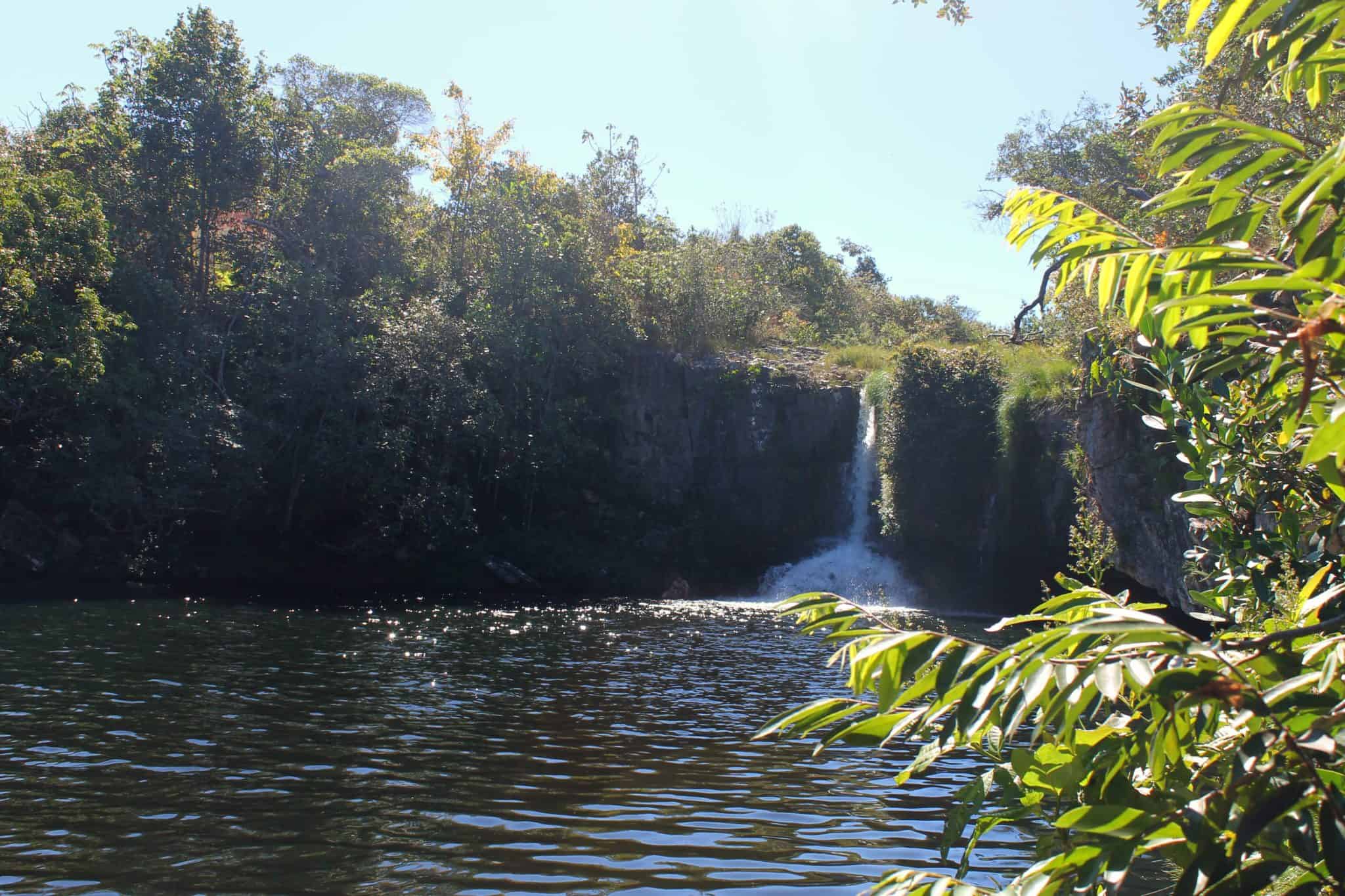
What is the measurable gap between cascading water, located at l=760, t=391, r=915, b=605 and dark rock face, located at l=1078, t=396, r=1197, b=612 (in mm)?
7250

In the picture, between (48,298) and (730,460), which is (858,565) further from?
(48,298)

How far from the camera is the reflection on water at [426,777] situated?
5559 mm

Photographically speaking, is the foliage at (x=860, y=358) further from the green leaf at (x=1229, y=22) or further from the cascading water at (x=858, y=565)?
the green leaf at (x=1229, y=22)

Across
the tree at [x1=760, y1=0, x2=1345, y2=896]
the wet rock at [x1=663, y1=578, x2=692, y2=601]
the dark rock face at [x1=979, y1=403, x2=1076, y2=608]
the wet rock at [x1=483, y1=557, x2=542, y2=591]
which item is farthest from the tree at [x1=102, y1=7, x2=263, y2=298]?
the tree at [x1=760, y1=0, x2=1345, y2=896]

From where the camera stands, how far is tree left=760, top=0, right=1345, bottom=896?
4.97ft

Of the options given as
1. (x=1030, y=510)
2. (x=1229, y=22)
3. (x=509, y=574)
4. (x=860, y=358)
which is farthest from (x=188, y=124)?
(x=1229, y=22)

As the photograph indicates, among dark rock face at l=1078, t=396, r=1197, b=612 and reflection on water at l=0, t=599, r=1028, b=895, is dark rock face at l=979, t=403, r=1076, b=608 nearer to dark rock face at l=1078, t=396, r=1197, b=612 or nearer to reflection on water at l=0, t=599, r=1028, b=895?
dark rock face at l=1078, t=396, r=1197, b=612

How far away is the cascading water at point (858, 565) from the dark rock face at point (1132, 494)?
23.8 feet

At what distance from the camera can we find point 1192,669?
161 cm

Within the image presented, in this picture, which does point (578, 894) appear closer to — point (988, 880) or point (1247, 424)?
point (988, 880)

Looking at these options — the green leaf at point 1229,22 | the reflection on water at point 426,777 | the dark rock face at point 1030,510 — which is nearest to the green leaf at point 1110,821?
the green leaf at point 1229,22

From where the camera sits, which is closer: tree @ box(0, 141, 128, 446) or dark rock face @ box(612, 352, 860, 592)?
tree @ box(0, 141, 128, 446)

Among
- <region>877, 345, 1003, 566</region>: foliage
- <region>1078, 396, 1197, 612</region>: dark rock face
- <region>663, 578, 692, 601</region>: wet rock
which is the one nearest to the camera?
<region>1078, 396, 1197, 612</region>: dark rock face

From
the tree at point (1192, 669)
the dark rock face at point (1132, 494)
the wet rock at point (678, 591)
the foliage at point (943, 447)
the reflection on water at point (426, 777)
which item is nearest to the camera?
the tree at point (1192, 669)
